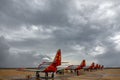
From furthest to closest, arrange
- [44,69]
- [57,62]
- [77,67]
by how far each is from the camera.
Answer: [77,67] → [57,62] → [44,69]

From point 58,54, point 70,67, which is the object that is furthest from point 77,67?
point 58,54

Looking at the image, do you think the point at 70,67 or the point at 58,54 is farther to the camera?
the point at 70,67

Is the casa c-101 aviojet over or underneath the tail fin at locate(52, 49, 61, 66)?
underneath

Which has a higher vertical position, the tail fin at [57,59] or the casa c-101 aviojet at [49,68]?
the tail fin at [57,59]

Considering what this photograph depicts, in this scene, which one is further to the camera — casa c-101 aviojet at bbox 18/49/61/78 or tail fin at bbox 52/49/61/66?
tail fin at bbox 52/49/61/66

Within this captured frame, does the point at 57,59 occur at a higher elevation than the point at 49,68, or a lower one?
higher

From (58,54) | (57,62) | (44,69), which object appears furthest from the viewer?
(58,54)

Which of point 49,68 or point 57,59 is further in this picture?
point 57,59

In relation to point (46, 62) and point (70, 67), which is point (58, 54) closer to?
point (46, 62)

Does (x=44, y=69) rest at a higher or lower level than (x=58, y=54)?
lower

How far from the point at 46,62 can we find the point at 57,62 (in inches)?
169

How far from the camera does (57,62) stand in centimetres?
5081

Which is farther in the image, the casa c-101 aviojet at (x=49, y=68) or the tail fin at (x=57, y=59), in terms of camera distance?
the tail fin at (x=57, y=59)

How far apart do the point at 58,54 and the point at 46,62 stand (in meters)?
4.35
